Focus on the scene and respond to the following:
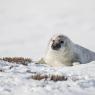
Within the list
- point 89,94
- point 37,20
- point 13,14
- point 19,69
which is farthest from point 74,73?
point 13,14

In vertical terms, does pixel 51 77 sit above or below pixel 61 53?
below

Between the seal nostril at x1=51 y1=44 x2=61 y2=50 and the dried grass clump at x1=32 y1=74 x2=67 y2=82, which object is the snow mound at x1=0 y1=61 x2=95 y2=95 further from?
the seal nostril at x1=51 y1=44 x2=61 y2=50

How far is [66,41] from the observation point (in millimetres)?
26531

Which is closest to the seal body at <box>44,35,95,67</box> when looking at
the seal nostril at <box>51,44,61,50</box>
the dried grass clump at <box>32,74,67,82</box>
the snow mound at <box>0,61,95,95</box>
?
the seal nostril at <box>51,44,61,50</box>

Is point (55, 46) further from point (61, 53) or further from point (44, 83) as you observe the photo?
point (44, 83)

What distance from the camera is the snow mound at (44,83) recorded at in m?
17.2

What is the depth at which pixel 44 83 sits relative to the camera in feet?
59.4

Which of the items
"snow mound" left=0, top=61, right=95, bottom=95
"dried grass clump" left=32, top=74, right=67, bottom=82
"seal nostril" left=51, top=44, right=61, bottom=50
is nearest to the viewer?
"snow mound" left=0, top=61, right=95, bottom=95

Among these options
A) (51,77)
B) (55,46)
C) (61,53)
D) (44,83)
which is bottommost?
(44,83)

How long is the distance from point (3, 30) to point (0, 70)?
113 ft

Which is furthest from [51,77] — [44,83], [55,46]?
[55,46]

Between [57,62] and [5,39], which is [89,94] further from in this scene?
[5,39]

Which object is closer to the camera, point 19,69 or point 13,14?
point 19,69

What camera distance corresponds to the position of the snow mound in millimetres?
17156
